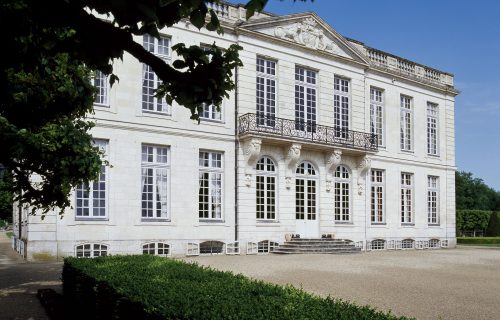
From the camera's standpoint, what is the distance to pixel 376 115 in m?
26.0

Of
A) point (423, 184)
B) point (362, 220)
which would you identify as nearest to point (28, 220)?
point (362, 220)

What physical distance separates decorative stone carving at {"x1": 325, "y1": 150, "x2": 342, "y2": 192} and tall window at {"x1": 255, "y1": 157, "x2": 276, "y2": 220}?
2902 mm

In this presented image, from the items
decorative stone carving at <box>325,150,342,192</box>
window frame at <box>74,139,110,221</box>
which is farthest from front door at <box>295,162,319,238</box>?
window frame at <box>74,139,110,221</box>

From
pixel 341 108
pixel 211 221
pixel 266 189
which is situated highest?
pixel 341 108

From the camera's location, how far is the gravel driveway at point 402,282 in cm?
852

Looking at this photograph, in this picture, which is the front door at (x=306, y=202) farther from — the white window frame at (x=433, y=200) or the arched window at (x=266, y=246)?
the white window frame at (x=433, y=200)

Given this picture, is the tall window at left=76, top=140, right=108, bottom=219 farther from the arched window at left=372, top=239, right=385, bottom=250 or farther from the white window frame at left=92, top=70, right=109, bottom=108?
the arched window at left=372, top=239, right=385, bottom=250

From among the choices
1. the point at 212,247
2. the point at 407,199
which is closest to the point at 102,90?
the point at 212,247

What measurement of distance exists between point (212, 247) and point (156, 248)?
2499 millimetres

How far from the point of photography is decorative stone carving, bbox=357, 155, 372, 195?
23.8 meters

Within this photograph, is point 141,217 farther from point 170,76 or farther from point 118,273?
point 170,76

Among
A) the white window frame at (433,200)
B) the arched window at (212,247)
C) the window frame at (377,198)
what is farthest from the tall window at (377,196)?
the arched window at (212,247)

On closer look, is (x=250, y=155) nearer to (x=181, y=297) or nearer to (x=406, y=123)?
(x=406, y=123)

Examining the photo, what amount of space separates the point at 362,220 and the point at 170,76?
2098cm
